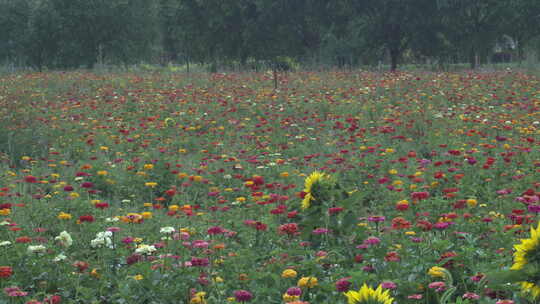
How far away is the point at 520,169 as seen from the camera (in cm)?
547

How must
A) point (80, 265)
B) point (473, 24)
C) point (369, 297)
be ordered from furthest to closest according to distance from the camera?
point (473, 24) < point (80, 265) < point (369, 297)

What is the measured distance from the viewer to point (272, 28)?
31.4 meters

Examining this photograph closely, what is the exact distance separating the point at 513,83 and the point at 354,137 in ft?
23.0

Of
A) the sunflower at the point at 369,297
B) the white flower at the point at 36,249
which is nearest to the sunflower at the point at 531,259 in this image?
the sunflower at the point at 369,297

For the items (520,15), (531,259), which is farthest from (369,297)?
(520,15)

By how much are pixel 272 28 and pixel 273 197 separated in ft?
92.4

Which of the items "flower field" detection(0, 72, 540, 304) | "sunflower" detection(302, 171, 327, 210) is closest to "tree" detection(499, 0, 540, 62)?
"flower field" detection(0, 72, 540, 304)

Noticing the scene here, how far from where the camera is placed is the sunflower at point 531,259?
1.62 metres

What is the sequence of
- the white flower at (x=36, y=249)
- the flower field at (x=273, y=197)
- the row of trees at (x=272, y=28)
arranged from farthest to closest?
the row of trees at (x=272, y=28) < the white flower at (x=36, y=249) < the flower field at (x=273, y=197)

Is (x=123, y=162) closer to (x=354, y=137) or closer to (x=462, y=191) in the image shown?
(x=354, y=137)

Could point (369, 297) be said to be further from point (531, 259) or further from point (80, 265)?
point (80, 265)

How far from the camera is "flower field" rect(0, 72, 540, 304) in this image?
2984 mm

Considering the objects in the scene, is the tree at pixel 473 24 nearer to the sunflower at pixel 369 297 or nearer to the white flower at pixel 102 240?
the white flower at pixel 102 240

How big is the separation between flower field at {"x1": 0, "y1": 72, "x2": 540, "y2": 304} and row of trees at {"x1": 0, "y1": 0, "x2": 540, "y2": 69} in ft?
40.8
